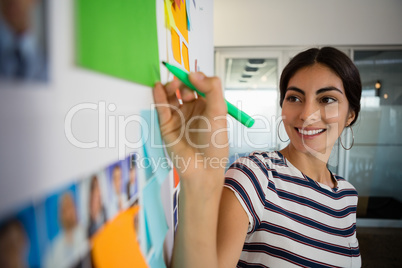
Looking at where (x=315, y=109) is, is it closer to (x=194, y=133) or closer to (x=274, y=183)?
(x=274, y=183)

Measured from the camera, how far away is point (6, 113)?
11 cm

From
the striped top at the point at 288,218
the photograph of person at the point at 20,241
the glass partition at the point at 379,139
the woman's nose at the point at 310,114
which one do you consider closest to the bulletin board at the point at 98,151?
the photograph of person at the point at 20,241

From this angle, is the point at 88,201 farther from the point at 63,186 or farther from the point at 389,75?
the point at 389,75

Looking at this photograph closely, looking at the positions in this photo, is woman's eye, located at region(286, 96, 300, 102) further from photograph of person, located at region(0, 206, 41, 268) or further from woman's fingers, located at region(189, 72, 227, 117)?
photograph of person, located at region(0, 206, 41, 268)

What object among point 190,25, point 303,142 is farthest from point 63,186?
point 303,142

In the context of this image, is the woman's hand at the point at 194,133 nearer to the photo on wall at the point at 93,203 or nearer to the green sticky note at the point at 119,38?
the green sticky note at the point at 119,38

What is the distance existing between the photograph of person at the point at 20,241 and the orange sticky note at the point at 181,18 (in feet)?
1.28

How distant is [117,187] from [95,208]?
1.4 inches

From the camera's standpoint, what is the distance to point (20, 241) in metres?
0.12

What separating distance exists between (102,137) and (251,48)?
276 cm

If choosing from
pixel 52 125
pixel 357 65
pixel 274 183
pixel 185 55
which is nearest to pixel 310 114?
pixel 274 183

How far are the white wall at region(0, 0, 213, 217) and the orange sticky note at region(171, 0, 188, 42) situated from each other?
28 cm

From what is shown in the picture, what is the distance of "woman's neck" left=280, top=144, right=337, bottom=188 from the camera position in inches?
34.6

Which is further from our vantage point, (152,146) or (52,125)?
(152,146)
